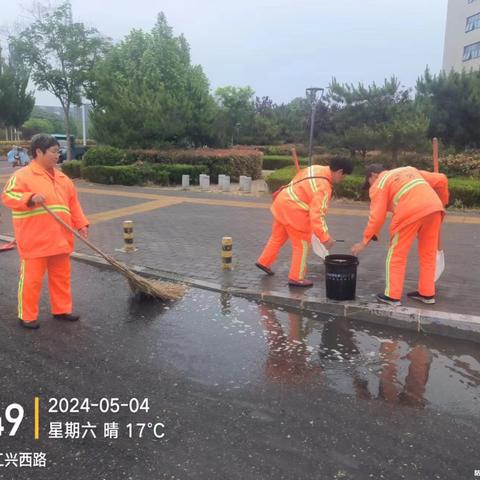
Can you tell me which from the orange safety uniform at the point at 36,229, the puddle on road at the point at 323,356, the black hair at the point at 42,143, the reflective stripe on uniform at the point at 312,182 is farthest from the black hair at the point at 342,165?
the black hair at the point at 42,143

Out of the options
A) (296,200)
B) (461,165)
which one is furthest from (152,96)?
(296,200)

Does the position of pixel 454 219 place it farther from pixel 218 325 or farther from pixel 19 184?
pixel 19 184

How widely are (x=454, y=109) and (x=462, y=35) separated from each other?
1369 inches

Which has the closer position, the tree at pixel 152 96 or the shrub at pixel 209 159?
the shrub at pixel 209 159

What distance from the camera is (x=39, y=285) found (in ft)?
15.0

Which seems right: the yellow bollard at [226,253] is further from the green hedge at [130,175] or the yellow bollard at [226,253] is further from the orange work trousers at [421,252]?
the green hedge at [130,175]

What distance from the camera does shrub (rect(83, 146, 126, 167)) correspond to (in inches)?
715

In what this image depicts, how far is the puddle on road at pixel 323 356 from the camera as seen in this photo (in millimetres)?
3584

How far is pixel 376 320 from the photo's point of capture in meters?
4.91

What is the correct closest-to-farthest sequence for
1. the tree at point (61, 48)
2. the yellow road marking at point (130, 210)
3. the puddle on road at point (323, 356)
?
the puddle on road at point (323, 356), the yellow road marking at point (130, 210), the tree at point (61, 48)

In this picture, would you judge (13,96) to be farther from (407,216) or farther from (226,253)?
(407,216)

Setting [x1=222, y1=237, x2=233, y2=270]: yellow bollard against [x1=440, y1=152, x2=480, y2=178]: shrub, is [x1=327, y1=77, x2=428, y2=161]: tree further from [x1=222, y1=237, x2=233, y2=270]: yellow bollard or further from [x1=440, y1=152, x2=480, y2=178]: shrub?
[x1=222, y1=237, x2=233, y2=270]: yellow bollard

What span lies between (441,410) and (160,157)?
16.3m

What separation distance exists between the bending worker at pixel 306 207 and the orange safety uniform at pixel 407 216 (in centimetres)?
50
